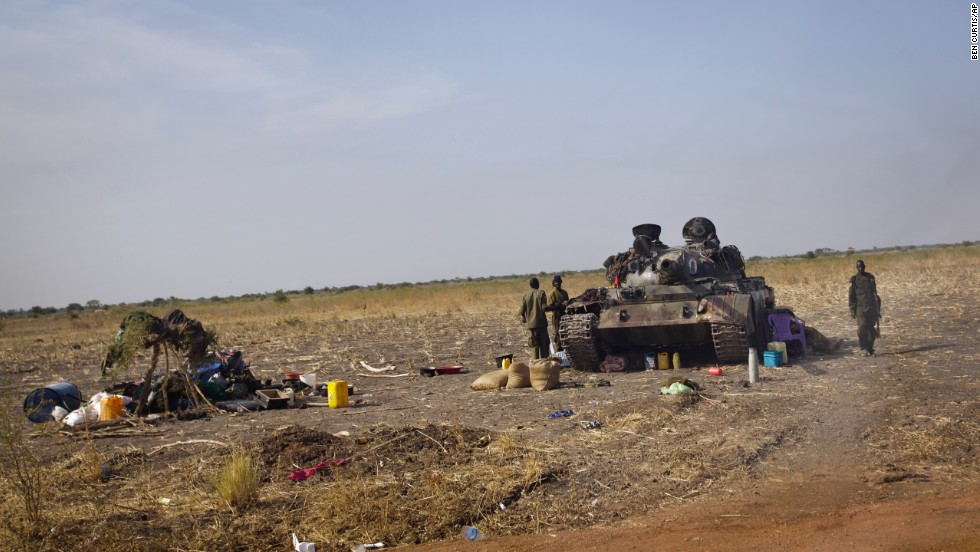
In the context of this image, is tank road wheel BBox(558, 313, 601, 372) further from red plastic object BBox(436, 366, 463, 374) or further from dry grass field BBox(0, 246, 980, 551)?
red plastic object BBox(436, 366, 463, 374)

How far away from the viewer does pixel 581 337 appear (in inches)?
611

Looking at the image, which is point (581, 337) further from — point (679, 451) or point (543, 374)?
point (679, 451)

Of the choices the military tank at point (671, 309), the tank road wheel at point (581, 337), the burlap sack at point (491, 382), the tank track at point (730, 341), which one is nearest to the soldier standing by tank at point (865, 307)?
the military tank at point (671, 309)

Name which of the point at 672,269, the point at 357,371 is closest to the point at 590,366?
the point at 672,269

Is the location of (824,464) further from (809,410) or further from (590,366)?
(590,366)

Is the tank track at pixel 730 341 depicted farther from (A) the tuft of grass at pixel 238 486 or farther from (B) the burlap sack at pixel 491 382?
(A) the tuft of grass at pixel 238 486

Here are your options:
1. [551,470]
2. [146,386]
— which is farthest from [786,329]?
[146,386]

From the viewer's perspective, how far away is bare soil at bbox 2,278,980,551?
6520 millimetres

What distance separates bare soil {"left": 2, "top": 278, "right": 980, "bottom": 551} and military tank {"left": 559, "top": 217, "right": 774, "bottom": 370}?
630mm

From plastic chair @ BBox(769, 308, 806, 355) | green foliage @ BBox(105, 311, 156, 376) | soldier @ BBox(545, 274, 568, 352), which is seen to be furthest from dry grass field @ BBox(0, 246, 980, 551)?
soldier @ BBox(545, 274, 568, 352)

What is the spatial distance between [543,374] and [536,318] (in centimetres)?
269

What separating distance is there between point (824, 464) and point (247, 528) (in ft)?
16.1

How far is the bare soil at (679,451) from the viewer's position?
6520mm

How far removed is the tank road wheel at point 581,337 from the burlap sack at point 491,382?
1745 millimetres
